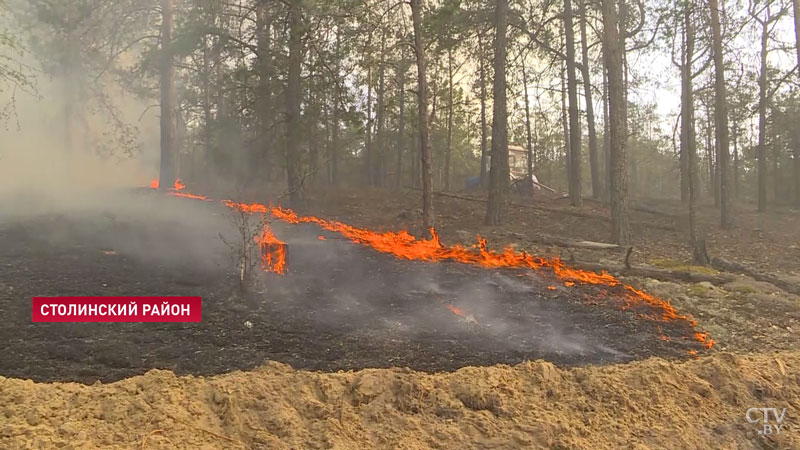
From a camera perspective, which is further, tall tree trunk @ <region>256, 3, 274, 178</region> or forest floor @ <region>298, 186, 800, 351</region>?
tall tree trunk @ <region>256, 3, 274, 178</region>

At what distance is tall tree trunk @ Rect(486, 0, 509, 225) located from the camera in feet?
46.5

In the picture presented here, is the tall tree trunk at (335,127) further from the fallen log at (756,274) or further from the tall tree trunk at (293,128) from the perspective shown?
the fallen log at (756,274)

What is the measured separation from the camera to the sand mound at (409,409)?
3.64m

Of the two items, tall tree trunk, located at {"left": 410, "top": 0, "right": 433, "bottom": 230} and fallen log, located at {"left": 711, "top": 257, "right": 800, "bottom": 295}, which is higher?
tall tree trunk, located at {"left": 410, "top": 0, "right": 433, "bottom": 230}

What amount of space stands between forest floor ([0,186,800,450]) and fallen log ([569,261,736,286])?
23 centimetres

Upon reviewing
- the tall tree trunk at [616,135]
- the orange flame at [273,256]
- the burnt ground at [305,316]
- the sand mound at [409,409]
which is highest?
the tall tree trunk at [616,135]

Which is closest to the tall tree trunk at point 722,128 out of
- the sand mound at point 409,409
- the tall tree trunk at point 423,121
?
the tall tree trunk at point 423,121

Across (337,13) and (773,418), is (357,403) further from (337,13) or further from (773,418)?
(337,13)

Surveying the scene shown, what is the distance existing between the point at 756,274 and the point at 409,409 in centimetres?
902

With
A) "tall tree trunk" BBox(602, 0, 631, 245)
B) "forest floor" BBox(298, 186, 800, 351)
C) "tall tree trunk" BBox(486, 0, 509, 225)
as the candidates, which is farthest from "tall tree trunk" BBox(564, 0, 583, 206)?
"tall tree trunk" BBox(602, 0, 631, 245)

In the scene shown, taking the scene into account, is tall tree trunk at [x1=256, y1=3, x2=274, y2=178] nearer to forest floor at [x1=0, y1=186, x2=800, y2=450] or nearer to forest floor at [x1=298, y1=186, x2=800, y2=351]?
forest floor at [x1=298, y1=186, x2=800, y2=351]

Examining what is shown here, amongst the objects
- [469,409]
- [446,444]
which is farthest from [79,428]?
[469,409]

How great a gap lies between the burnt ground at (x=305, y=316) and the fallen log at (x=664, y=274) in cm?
111
